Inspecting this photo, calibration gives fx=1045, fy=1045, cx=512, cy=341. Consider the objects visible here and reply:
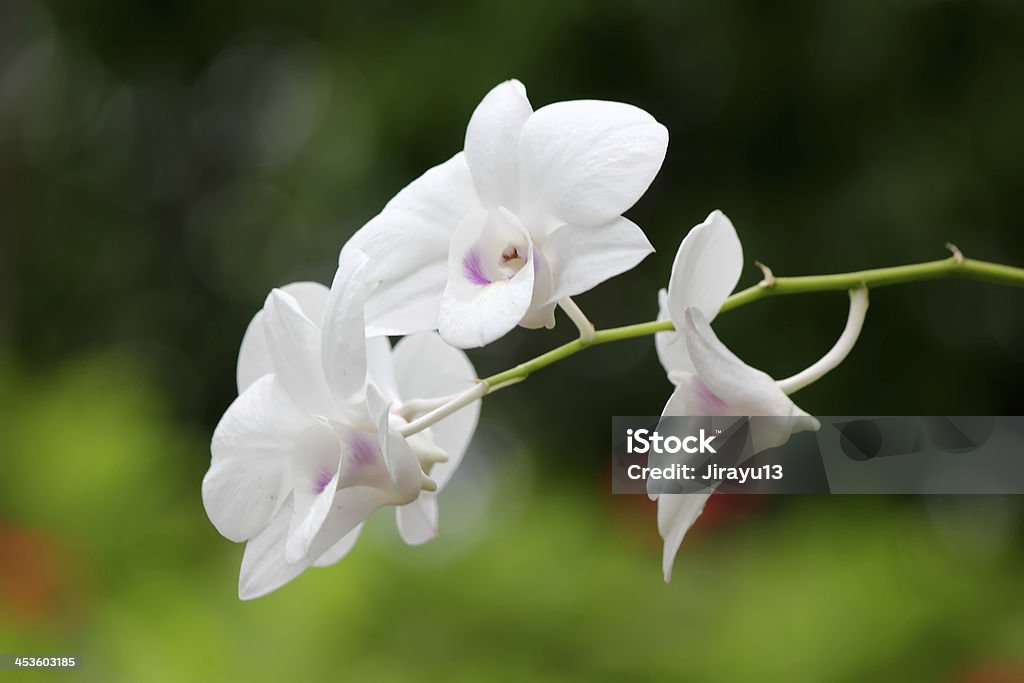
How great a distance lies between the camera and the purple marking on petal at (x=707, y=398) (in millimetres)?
533

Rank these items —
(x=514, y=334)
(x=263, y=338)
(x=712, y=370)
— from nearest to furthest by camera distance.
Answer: (x=712, y=370) → (x=263, y=338) → (x=514, y=334)

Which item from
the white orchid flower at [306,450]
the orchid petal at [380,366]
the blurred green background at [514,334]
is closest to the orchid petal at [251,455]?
the white orchid flower at [306,450]

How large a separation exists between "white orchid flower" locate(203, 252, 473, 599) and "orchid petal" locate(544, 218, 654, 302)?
10 cm

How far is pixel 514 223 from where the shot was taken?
531 millimetres

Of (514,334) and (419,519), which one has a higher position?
(514,334)

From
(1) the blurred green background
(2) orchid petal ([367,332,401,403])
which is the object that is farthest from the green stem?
(1) the blurred green background

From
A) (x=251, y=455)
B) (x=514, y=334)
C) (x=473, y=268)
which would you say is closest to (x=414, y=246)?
(x=473, y=268)

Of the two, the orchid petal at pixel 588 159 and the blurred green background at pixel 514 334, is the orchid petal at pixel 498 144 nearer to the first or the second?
the orchid petal at pixel 588 159

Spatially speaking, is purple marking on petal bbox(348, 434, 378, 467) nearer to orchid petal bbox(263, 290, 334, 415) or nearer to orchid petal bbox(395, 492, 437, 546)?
orchid petal bbox(263, 290, 334, 415)

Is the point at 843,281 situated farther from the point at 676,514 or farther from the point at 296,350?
the point at 296,350

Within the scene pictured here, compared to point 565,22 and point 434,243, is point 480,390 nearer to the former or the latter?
point 434,243

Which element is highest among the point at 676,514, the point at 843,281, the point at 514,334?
the point at 514,334

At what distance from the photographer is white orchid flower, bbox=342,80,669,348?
0.49 meters

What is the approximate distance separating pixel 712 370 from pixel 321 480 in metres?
0.21
